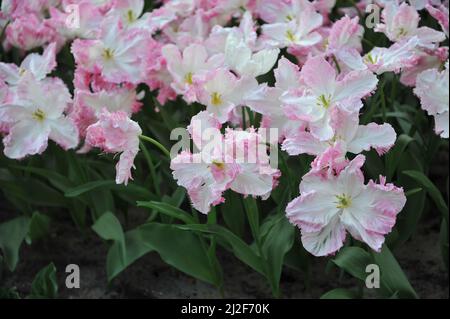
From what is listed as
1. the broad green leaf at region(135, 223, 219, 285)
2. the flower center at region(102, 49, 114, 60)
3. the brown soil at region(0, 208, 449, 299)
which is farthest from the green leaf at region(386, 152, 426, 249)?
the flower center at region(102, 49, 114, 60)

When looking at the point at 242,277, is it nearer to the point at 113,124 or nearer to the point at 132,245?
the point at 132,245

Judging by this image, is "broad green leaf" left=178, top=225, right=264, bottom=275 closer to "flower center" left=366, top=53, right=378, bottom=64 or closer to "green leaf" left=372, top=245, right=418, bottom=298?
"green leaf" left=372, top=245, right=418, bottom=298

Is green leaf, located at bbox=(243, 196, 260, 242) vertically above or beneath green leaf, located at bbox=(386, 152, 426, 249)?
above

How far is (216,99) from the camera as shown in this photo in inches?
54.6

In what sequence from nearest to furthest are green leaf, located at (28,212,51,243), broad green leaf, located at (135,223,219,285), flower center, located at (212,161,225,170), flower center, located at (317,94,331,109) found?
flower center, located at (212,161,225,170) < flower center, located at (317,94,331,109) < broad green leaf, located at (135,223,219,285) < green leaf, located at (28,212,51,243)

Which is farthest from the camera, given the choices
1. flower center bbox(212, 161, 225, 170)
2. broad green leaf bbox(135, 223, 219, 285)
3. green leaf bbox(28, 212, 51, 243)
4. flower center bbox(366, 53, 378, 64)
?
green leaf bbox(28, 212, 51, 243)

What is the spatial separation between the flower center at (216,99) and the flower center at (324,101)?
21 cm

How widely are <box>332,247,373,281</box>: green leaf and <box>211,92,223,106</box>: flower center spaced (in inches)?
13.7

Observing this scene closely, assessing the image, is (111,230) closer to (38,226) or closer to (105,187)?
(105,187)

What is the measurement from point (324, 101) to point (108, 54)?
0.52m

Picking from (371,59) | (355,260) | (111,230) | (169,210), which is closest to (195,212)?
(169,210)

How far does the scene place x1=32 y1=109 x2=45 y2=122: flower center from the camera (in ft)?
4.75
